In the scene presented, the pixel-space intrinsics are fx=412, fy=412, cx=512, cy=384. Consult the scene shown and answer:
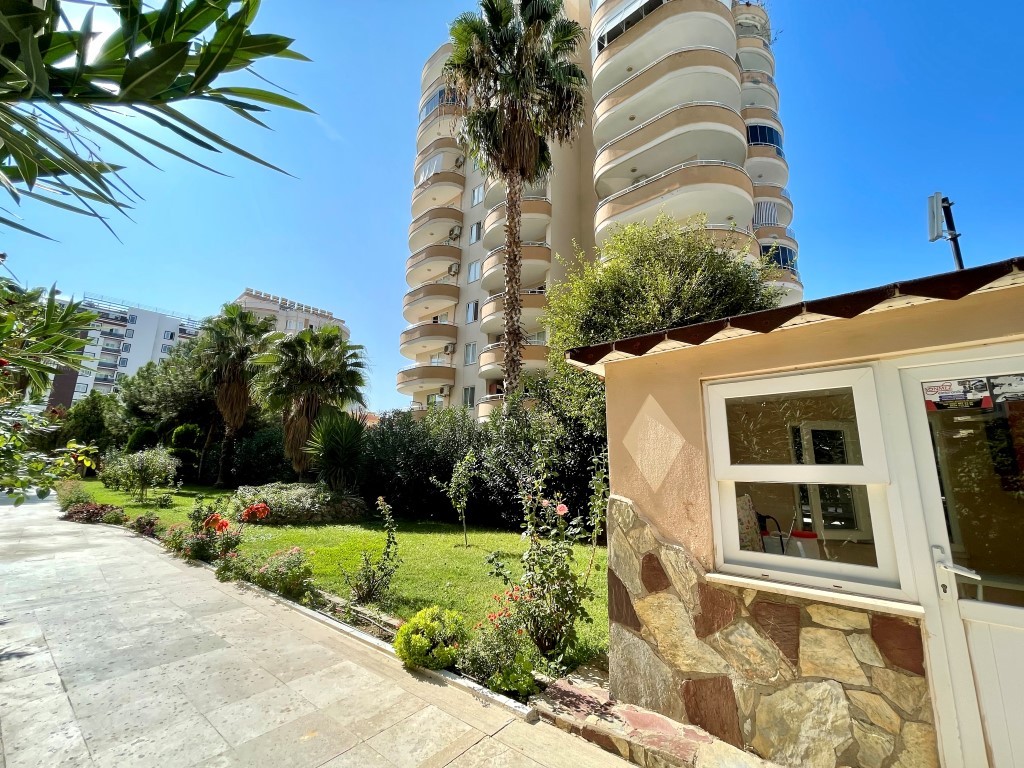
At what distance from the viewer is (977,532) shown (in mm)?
2514

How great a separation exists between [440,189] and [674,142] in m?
16.4

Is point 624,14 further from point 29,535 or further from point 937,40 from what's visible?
point 29,535

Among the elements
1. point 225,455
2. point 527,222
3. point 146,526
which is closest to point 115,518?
point 146,526

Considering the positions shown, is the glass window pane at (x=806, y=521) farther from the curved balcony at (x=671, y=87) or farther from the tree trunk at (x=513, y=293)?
the curved balcony at (x=671, y=87)

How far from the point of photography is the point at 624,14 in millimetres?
19344

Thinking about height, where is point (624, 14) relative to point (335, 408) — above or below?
above

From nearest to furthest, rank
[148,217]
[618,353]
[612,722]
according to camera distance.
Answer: [148,217], [612,722], [618,353]

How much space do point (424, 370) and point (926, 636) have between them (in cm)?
2465

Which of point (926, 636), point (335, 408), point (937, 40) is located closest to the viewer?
point (926, 636)

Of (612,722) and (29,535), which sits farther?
(29,535)

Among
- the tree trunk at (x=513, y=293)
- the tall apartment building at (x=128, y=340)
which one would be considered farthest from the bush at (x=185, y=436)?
the tall apartment building at (x=128, y=340)

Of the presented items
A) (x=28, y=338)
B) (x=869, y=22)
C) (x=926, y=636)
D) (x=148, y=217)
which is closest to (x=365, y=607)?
(x=28, y=338)

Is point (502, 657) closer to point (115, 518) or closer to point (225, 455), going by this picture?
point (115, 518)

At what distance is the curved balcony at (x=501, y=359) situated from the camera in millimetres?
19844
